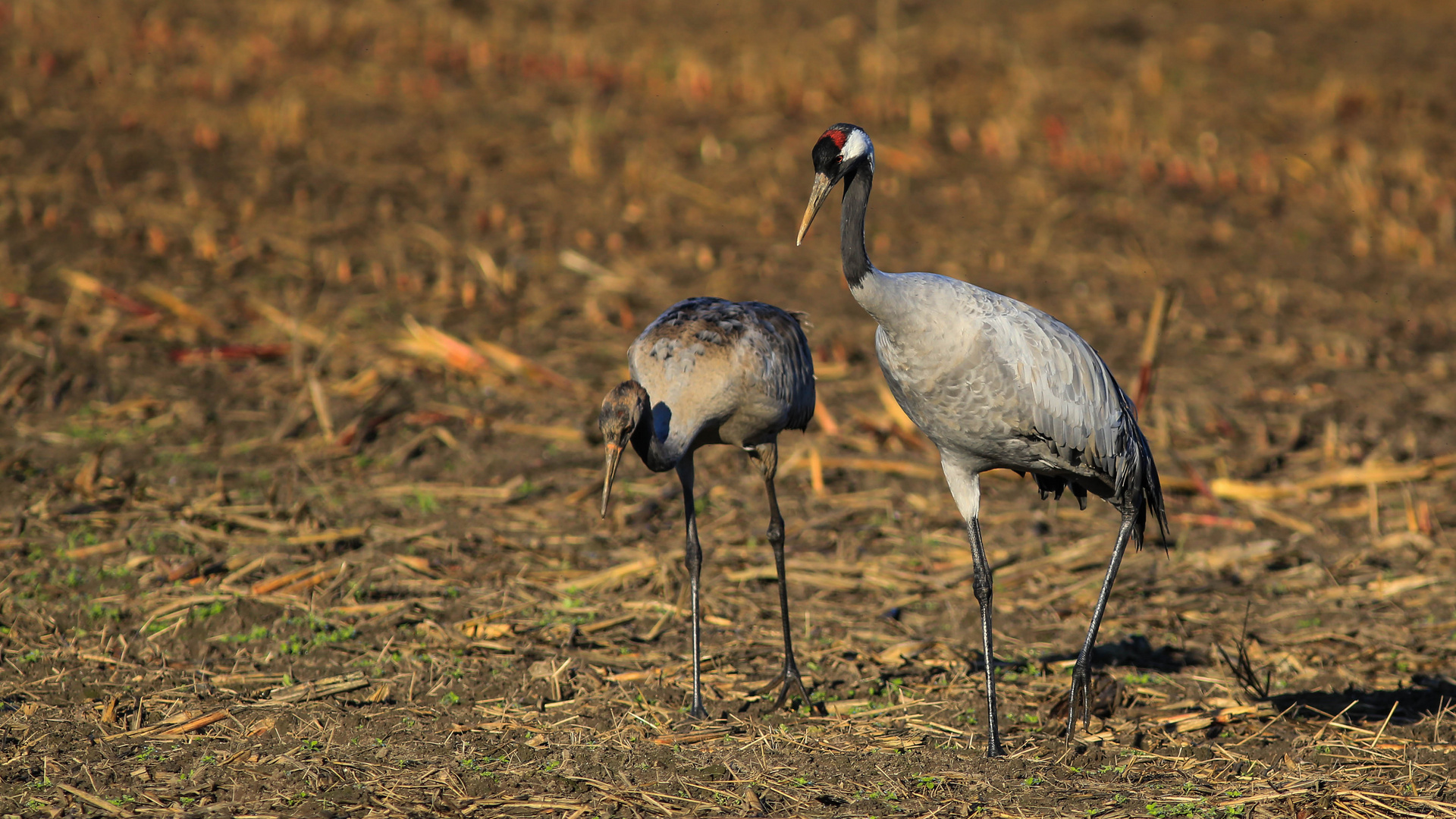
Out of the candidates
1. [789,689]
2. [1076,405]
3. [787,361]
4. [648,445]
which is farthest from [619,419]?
[1076,405]

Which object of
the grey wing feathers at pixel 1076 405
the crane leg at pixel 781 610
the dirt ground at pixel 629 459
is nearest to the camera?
the dirt ground at pixel 629 459

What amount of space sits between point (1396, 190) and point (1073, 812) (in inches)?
395

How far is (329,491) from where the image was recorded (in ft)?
22.2

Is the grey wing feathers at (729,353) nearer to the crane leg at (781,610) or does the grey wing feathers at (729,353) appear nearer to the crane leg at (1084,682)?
the crane leg at (781,610)

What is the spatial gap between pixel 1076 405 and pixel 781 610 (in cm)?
143

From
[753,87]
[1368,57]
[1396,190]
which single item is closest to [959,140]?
[753,87]

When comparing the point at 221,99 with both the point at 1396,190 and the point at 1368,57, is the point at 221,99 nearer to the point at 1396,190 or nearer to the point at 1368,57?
the point at 1396,190

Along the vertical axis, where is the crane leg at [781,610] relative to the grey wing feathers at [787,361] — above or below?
below

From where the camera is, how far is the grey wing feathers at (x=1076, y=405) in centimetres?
468

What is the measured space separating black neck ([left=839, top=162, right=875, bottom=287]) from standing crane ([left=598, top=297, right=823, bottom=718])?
0.85 m

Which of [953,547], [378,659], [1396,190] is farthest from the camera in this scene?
[1396,190]

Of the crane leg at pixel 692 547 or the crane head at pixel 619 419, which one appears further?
the crane leg at pixel 692 547

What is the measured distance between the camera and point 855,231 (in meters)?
4.44

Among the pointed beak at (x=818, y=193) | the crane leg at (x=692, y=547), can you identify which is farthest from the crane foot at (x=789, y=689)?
the pointed beak at (x=818, y=193)
